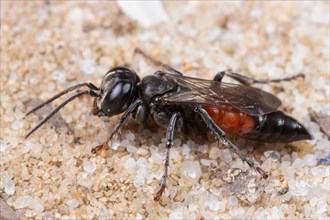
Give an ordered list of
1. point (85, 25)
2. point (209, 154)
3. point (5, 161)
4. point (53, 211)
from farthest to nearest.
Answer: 1. point (85, 25)
2. point (209, 154)
3. point (5, 161)
4. point (53, 211)

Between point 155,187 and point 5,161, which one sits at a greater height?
point 5,161

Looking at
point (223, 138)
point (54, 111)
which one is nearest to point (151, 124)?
point (223, 138)

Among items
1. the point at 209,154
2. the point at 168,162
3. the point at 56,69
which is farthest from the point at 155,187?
the point at 56,69

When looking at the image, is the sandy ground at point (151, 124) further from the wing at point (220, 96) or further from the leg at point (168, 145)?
the wing at point (220, 96)

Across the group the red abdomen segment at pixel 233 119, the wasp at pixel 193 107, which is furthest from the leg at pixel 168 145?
the red abdomen segment at pixel 233 119

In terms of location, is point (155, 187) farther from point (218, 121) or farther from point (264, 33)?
point (264, 33)

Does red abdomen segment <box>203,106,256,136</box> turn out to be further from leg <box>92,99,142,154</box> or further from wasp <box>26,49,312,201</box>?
leg <box>92,99,142,154</box>

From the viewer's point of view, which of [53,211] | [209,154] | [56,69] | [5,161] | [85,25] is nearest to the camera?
[53,211]

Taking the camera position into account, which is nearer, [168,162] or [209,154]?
[168,162]
